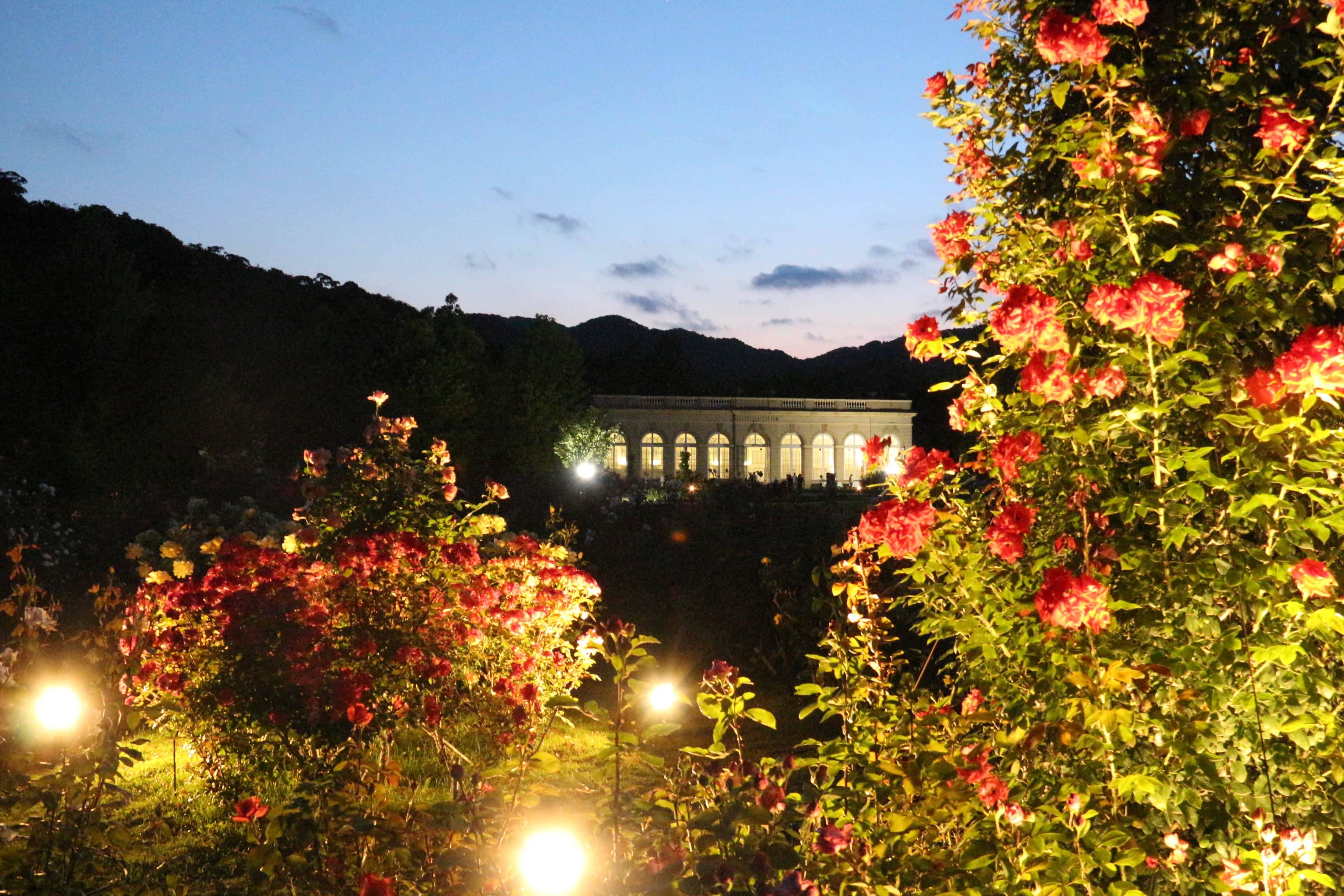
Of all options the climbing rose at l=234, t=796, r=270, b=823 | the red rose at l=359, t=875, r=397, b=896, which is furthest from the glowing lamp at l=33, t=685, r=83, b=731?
the red rose at l=359, t=875, r=397, b=896

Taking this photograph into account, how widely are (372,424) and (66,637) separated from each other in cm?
362

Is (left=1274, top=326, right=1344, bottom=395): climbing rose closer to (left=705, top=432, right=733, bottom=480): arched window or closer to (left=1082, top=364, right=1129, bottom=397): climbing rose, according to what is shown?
(left=1082, top=364, right=1129, bottom=397): climbing rose

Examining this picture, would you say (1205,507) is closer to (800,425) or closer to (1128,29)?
(1128,29)

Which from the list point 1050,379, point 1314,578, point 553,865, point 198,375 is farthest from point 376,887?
point 198,375

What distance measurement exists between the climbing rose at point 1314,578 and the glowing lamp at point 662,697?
199cm

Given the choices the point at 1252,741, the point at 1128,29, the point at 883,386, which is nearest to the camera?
the point at 1252,741

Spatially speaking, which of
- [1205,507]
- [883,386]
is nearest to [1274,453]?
[1205,507]

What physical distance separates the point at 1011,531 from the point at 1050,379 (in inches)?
13.8

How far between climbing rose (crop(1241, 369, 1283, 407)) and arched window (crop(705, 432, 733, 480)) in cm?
4577

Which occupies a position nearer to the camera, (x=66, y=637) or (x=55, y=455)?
(x=66, y=637)

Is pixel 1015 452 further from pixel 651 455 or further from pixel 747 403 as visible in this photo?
pixel 747 403

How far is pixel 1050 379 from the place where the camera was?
89.6 inches

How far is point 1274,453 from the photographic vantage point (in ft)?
6.93

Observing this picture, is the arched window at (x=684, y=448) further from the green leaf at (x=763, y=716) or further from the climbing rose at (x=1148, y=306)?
the climbing rose at (x=1148, y=306)
